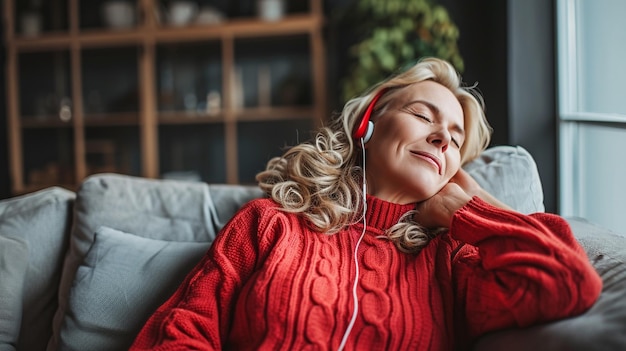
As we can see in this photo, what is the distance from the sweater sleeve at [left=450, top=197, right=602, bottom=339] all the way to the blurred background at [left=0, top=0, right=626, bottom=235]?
136 centimetres

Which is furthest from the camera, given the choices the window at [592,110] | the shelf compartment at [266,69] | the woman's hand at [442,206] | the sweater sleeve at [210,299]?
the shelf compartment at [266,69]

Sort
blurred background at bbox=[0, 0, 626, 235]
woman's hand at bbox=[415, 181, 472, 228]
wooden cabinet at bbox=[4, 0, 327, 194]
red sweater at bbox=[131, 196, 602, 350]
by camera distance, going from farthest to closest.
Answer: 1. wooden cabinet at bbox=[4, 0, 327, 194]
2. blurred background at bbox=[0, 0, 626, 235]
3. woman's hand at bbox=[415, 181, 472, 228]
4. red sweater at bbox=[131, 196, 602, 350]

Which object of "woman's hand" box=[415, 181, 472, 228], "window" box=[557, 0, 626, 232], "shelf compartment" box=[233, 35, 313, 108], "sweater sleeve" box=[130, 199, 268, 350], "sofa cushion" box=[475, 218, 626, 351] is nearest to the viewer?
"sofa cushion" box=[475, 218, 626, 351]

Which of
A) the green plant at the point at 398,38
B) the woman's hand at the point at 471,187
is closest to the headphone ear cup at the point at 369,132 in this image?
the woman's hand at the point at 471,187

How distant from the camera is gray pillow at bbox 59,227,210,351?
1.47m

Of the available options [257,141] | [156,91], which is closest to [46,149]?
[156,91]

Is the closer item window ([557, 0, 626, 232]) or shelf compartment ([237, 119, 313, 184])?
window ([557, 0, 626, 232])

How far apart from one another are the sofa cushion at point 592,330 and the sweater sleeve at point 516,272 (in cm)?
2

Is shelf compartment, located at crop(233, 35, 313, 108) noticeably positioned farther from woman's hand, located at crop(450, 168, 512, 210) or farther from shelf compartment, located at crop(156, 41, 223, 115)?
woman's hand, located at crop(450, 168, 512, 210)

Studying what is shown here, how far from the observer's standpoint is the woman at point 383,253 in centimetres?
114

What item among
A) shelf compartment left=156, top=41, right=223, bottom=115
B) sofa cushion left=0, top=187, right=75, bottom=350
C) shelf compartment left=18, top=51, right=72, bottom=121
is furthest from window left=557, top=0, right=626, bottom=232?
shelf compartment left=18, top=51, right=72, bottom=121

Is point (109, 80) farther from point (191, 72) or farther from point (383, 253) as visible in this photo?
point (383, 253)

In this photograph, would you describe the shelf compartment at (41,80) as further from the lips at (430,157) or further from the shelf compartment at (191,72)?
the lips at (430,157)

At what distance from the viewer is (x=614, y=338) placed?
94cm
